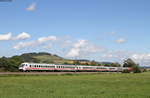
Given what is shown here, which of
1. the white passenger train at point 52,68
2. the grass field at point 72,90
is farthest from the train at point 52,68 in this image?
the grass field at point 72,90

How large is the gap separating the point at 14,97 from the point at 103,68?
84.5 meters

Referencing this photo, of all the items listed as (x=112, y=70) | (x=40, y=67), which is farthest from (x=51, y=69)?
(x=112, y=70)

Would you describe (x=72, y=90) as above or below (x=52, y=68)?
below

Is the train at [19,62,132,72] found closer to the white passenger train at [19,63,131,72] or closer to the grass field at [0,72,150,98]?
the white passenger train at [19,63,131,72]

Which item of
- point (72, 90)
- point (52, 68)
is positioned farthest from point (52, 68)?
point (72, 90)

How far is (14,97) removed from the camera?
1788 cm

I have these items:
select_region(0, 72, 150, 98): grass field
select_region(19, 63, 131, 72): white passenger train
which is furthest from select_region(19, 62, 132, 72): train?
select_region(0, 72, 150, 98): grass field

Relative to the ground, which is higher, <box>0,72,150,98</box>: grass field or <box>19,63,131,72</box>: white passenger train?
<box>19,63,131,72</box>: white passenger train

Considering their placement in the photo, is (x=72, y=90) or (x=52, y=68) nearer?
(x=72, y=90)

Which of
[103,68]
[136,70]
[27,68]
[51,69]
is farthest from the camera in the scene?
[136,70]

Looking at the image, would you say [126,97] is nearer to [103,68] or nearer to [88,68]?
[88,68]

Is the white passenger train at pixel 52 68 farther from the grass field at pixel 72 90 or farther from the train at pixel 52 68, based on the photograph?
the grass field at pixel 72 90

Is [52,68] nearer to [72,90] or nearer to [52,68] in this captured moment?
[52,68]

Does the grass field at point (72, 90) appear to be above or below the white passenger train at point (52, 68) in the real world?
below
